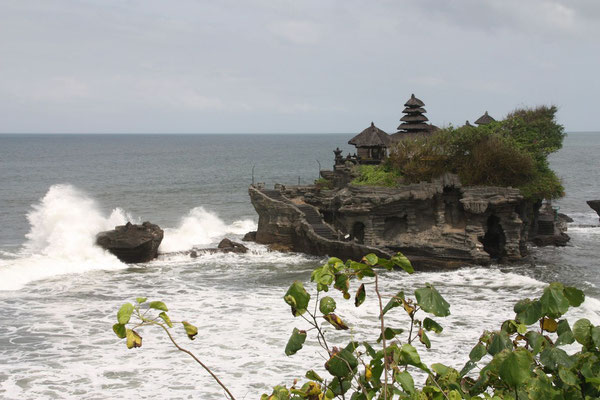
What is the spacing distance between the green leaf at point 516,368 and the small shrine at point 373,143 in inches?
1261

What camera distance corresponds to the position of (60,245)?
1324 inches

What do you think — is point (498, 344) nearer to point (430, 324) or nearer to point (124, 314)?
point (430, 324)

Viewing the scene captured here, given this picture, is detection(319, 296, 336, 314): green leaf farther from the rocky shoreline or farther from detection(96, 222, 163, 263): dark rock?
detection(96, 222, 163, 263): dark rock

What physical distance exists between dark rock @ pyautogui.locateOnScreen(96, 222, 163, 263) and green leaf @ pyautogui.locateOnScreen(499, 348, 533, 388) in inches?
1126

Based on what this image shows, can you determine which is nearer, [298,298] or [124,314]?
[124,314]

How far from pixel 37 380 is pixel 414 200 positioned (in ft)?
67.3

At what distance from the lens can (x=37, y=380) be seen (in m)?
15.7

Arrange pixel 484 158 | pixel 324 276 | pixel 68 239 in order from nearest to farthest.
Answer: pixel 324 276
pixel 484 158
pixel 68 239

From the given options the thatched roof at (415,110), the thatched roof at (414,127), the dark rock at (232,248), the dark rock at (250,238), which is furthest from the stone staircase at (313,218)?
the thatched roof at (415,110)

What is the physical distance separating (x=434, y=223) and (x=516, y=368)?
27939 mm

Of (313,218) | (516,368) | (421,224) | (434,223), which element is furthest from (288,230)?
(516,368)

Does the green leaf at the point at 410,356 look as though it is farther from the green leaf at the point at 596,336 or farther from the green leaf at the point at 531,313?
the green leaf at the point at 596,336

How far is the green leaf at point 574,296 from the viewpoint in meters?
4.68

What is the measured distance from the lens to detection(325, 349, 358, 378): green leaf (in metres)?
4.75
